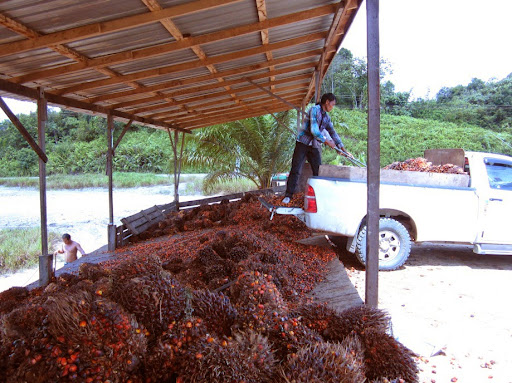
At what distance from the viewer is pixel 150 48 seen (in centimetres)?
476

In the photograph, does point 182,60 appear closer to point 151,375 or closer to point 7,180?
point 151,375

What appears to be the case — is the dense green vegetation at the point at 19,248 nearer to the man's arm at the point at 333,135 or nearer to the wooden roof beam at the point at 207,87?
the wooden roof beam at the point at 207,87

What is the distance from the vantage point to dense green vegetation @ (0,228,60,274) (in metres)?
13.2

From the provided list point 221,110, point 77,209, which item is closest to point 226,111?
point 221,110

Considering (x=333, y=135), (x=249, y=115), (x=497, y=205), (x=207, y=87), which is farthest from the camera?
(x=249, y=115)

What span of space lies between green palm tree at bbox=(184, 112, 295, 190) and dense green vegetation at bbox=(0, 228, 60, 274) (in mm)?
6592

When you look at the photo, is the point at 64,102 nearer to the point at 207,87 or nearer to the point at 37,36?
the point at 207,87

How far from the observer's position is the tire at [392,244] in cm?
Answer: 613

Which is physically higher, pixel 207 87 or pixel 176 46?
pixel 207 87

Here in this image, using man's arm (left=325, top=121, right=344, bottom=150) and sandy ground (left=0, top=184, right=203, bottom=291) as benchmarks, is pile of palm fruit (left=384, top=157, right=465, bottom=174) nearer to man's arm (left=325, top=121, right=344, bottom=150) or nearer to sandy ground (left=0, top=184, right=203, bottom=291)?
man's arm (left=325, top=121, right=344, bottom=150)

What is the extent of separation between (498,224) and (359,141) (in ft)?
95.4

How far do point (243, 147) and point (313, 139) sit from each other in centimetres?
853

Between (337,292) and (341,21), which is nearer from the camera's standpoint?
(337,292)

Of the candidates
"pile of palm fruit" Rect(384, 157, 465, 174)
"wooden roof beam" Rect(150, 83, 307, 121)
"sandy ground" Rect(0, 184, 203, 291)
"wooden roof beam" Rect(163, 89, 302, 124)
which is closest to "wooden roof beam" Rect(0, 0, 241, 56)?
"pile of palm fruit" Rect(384, 157, 465, 174)
